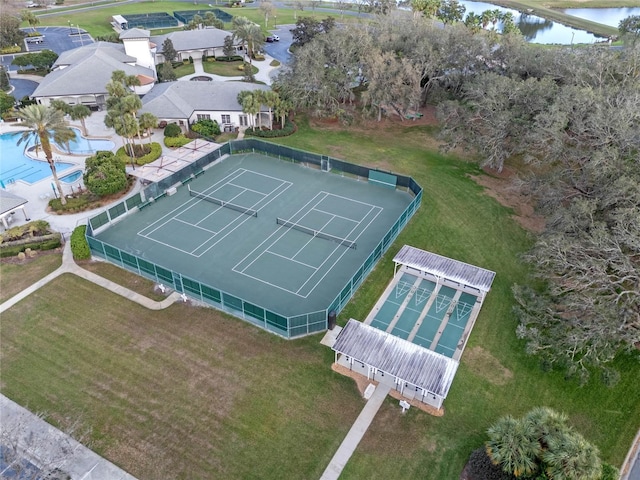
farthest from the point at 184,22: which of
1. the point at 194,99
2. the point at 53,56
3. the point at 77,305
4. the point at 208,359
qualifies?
A: the point at 208,359

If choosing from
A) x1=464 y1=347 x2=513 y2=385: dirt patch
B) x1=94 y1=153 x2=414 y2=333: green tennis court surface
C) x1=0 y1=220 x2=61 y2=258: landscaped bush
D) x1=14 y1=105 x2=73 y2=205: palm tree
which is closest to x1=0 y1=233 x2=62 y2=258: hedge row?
x1=0 y1=220 x2=61 y2=258: landscaped bush

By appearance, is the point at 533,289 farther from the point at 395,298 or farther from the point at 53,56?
the point at 53,56

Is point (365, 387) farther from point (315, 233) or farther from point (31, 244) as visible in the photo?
point (31, 244)

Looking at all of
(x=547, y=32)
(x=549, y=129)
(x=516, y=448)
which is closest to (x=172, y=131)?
(x=549, y=129)

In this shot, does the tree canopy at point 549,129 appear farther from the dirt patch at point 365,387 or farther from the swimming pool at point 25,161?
the swimming pool at point 25,161

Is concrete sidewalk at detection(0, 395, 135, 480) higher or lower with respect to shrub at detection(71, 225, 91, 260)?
lower

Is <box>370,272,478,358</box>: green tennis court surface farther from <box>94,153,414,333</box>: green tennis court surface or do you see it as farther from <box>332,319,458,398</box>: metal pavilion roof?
<box>94,153,414,333</box>: green tennis court surface
